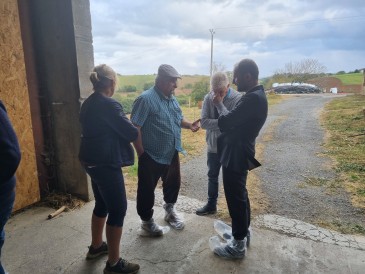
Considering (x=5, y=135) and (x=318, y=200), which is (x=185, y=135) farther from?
(x=5, y=135)

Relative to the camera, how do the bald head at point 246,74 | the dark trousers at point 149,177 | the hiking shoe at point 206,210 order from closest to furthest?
the bald head at point 246,74 < the dark trousers at point 149,177 < the hiking shoe at point 206,210

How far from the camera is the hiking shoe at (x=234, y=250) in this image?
8.17 ft

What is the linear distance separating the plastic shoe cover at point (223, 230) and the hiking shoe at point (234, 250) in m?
0.28

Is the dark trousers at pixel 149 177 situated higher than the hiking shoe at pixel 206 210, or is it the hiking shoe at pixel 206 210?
the dark trousers at pixel 149 177

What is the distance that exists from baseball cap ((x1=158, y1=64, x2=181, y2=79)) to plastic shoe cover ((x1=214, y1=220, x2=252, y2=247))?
167 cm

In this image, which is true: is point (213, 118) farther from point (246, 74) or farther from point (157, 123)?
point (246, 74)

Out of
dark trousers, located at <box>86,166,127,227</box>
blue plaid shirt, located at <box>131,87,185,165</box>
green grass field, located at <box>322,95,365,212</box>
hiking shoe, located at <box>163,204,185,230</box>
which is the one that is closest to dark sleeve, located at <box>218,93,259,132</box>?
blue plaid shirt, located at <box>131,87,185,165</box>

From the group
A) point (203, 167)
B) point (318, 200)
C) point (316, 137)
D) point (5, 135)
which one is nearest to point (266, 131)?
point (316, 137)

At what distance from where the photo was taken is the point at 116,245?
7.25ft

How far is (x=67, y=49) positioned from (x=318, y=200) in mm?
3926

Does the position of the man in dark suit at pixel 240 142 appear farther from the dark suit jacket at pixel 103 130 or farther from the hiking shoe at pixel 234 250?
the dark suit jacket at pixel 103 130

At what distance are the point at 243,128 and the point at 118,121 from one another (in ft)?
3.35

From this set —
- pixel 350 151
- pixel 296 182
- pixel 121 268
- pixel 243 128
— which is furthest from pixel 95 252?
pixel 350 151

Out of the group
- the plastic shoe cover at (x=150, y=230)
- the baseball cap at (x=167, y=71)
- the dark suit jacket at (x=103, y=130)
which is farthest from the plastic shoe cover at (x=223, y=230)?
the baseball cap at (x=167, y=71)
